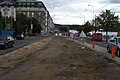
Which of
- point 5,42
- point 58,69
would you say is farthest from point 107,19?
point 58,69

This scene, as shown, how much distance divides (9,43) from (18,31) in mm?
60583

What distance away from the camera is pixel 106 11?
96188 mm

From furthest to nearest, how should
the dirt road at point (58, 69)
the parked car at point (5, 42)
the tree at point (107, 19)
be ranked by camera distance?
1. the tree at point (107, 19)
2. the parked car at point (5, 42)
3. the dirt road at point (58, 69)

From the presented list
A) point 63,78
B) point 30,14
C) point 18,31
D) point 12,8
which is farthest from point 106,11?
point 30,14

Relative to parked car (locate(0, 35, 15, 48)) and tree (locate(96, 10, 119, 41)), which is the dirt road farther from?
tree (locate(96, 10, 119, 41))

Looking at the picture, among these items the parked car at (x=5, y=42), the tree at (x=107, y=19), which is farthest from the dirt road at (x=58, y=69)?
the tree at (x=107, y=19)

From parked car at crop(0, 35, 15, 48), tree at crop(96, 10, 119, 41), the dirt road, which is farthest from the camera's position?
tree at crop(96, 10, 119, 41)

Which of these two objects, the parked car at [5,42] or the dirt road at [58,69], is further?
the parked car at [5,42]

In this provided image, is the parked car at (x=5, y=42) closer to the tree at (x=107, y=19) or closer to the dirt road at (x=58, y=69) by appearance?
the dirt road at (x=58, y=69)

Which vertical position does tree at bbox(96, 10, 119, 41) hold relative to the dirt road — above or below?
above

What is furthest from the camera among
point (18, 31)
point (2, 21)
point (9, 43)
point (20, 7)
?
point (20, 7)

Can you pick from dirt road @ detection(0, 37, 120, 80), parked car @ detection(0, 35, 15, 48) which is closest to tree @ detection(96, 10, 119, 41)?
parked car @ detection(0, 35, 15, 48)

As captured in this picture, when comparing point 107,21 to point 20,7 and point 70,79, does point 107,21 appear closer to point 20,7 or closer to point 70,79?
point 70,79

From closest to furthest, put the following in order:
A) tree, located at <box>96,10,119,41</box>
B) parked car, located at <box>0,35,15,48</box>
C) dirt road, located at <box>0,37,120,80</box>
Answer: dirt road, located at <box>0,37,120,80</box>, parked car, located at <box>0,35,15,48</box>, tree, located at <box>96,10,119,41</box>
